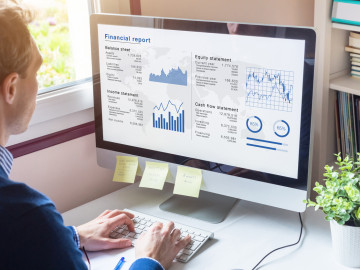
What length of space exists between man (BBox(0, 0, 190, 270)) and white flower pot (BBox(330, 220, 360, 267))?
1.37 feet

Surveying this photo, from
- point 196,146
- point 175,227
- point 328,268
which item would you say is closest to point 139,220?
point 175,227

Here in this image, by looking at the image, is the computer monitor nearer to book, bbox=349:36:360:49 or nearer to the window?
the window

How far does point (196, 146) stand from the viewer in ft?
4.93

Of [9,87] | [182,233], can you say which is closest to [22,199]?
[9,87]

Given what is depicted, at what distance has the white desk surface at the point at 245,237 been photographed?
133 cm

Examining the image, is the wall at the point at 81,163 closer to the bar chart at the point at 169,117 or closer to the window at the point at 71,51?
the window at the point at 71,51

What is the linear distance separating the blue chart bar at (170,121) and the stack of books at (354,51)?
3.03 feet

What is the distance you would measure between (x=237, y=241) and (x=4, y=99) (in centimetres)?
70

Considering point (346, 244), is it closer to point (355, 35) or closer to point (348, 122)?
point (348, 122)

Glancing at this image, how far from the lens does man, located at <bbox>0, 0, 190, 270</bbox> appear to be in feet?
3.18

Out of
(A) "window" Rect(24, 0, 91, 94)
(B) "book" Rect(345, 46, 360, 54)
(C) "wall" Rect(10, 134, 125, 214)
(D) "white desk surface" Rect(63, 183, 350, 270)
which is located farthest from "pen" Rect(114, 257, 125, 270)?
(B) "book" Rect(345, 46, 360, 54)

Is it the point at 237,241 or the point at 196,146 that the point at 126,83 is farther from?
the point at 237,241

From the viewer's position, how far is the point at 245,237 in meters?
1.45

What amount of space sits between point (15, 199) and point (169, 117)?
0.62 m
